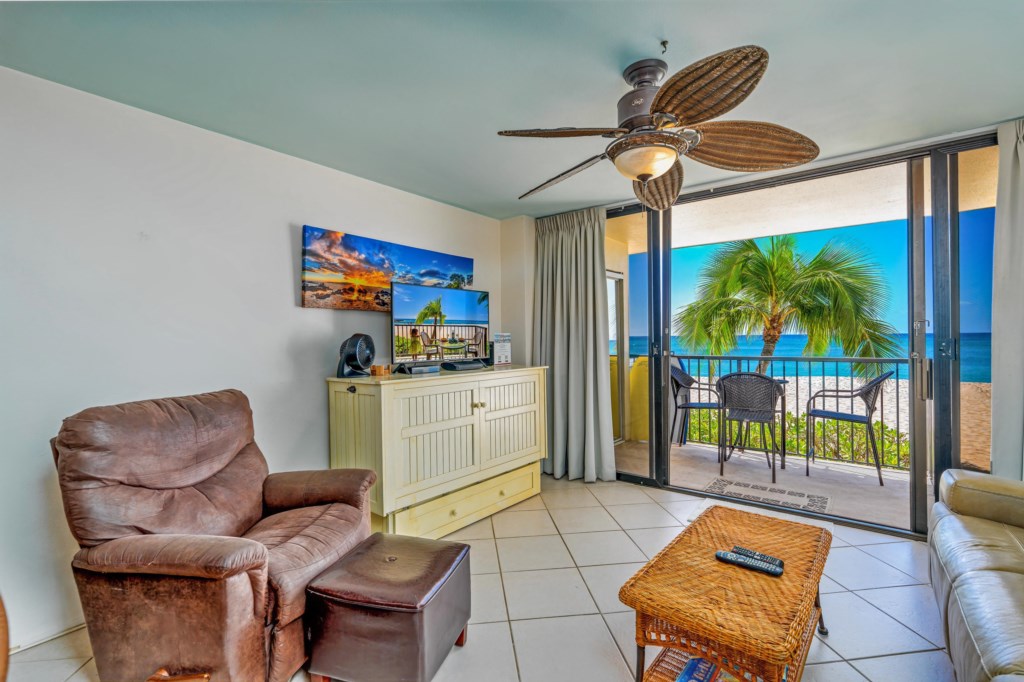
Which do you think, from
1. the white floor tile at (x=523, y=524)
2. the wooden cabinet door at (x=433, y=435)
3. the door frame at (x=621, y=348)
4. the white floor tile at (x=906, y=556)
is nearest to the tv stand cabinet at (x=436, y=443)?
the wooden cabinet door at (x=433, y=435)

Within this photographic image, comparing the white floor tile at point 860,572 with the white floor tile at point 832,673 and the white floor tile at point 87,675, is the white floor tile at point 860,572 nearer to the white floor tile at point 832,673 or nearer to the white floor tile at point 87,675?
the white floor tile at point 832,673

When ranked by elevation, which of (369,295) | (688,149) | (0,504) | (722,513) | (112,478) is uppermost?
(688,149)

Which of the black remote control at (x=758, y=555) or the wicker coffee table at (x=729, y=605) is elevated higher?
the black remote control at (x=758, y=555)

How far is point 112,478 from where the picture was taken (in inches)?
61.2

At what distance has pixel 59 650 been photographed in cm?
173

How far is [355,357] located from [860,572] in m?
2.92

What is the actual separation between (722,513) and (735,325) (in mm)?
3337

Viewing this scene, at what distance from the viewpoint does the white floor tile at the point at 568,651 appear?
5.09 feet

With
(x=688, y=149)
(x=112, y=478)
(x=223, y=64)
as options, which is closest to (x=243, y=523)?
(x=112, y=478)

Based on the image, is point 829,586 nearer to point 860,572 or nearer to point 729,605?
point 860,572

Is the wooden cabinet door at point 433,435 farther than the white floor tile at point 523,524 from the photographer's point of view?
No

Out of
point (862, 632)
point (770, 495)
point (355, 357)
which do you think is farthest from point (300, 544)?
point (770, 495)

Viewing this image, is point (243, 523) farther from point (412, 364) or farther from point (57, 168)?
point (57, 168)

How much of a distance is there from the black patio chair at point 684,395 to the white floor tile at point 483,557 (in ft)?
6.47
